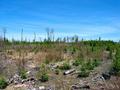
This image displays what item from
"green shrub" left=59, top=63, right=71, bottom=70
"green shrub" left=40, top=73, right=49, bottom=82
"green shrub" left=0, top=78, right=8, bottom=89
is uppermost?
"green shrub" left=59, top=63, right=71, bottom=70

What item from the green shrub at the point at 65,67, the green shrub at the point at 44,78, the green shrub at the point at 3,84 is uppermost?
the green shrub at the point at 65,67

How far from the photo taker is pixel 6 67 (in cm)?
1363

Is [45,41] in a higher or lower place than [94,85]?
higher

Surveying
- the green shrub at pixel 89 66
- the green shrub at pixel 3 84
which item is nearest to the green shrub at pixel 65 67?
the green shrub at pixel 89 66

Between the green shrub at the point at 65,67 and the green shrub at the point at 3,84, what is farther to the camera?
the green shrub at the point at 65,67

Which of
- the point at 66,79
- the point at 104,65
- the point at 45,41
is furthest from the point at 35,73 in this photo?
the point at 45,41

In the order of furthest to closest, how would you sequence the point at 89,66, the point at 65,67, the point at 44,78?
the point at 65,67 < the point at 89,66 < the point at 44,78

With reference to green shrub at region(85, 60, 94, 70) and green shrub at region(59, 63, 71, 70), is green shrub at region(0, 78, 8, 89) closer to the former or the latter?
green shrub at region(59, 63, 71, 70)

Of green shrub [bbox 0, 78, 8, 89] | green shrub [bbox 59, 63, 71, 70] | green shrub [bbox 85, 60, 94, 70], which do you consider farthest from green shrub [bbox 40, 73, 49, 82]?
green shrub [bbox 85, 60, 94, 70]

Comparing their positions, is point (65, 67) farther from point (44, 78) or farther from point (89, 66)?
point (44, 78)

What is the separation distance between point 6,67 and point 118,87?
20.6 feet

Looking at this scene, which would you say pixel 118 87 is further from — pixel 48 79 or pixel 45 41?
pixel 45 41

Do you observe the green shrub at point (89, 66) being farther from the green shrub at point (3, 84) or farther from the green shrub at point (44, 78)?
the green shrub at point (3, 84)

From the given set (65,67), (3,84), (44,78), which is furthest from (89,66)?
(3,84)
